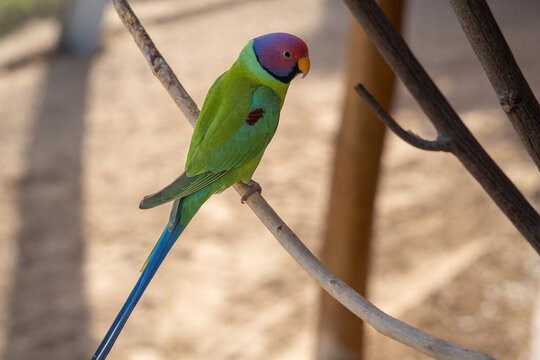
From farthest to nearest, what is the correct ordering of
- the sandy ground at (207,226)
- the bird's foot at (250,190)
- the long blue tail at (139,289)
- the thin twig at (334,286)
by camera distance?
the sandy ground at (207,226)
the bird's foot at (250,190)
the long blue tail at (139,289)
the thin twig at (334,286)

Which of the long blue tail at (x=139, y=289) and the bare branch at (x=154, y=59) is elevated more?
the bare branch at (x=154, y=59)

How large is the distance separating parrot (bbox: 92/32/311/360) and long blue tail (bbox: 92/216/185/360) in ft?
0.29

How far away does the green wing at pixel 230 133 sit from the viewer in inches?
51.4

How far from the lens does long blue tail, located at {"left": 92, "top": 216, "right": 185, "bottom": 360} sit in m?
0.95

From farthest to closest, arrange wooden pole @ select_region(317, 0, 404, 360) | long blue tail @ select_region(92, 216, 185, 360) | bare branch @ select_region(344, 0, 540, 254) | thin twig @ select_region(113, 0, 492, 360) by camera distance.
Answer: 1. wooden pole @ select_region(317, 0, 404, 360)
2. bare branch @ select_region(344, 0, 540, 254)
3. long blue tail @ select_region(92, 216, 185, 360)
4. thin twig @ select_region(113, 0, 492, 360)

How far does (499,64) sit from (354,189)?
130cm

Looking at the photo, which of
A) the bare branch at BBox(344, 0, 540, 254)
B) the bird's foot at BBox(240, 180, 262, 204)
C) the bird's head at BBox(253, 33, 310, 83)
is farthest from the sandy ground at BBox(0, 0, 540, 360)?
the bare branch at BBox(344, 0, 540, 254)

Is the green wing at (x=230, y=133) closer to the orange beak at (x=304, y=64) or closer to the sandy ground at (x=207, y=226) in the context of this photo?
the orange beak at (x=304, y=64)

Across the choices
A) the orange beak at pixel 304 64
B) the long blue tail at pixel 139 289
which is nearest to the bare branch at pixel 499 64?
the orange beak at pixel 304 64

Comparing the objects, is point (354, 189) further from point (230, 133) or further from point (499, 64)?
point (499, 64)

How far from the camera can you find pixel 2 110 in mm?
4504

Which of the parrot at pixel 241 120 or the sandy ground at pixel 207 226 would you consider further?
the sandy ground at pixel 207 226

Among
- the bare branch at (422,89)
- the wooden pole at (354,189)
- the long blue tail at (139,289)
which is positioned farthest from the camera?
the wooden pole at (354,189)

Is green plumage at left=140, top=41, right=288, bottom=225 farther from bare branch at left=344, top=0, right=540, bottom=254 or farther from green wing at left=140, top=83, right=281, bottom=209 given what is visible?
bare branch at left=344, top=0, right=540, bottom=254
